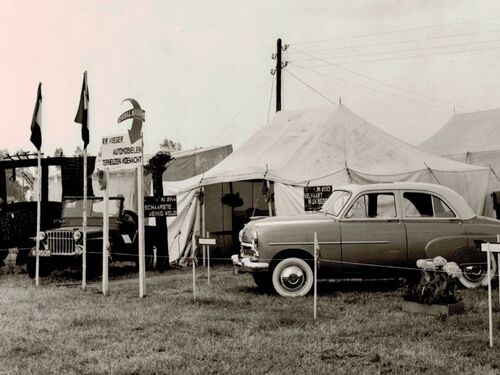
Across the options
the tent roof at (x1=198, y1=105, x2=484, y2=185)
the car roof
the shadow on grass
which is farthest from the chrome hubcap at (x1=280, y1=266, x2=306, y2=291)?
the tent roof at (x1=198, y1=105, x2=484, y2=185)

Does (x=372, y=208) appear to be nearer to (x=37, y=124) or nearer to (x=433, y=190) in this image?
(x=433, y=190)

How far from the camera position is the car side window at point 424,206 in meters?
10.2

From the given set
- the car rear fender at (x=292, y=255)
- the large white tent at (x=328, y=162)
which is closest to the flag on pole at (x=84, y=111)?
the large white tent at (x=328, y=162)

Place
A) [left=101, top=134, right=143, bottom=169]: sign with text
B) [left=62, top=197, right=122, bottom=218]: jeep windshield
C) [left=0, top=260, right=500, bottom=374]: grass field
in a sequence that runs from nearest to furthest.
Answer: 1. [left=0, top=260, right=500, bottom=374]: grass field
2. [left=101, top=134, right=143, bottom=169]: sign with text
3. [left=62, top=197, right=122, bottom=218]: jeep windshield

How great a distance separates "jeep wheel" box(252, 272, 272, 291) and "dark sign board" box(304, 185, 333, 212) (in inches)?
131

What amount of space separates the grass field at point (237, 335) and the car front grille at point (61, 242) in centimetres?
239

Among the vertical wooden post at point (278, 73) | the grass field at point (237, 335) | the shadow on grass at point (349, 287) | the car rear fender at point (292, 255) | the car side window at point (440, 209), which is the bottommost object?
the grass field at point (237, 335)

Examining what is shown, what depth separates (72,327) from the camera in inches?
297

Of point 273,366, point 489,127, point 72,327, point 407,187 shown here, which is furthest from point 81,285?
point 489,127

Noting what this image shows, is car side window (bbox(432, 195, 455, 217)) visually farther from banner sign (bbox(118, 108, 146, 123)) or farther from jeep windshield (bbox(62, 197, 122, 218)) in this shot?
jeep windshield (bbox(62, 197, 122, 218))

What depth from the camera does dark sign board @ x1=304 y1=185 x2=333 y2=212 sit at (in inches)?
536

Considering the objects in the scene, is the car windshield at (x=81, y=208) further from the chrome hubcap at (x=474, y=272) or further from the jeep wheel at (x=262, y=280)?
the chrome hubcap at (x=474, y=272)

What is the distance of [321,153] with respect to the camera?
50.8ft

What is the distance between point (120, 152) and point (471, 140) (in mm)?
16779
